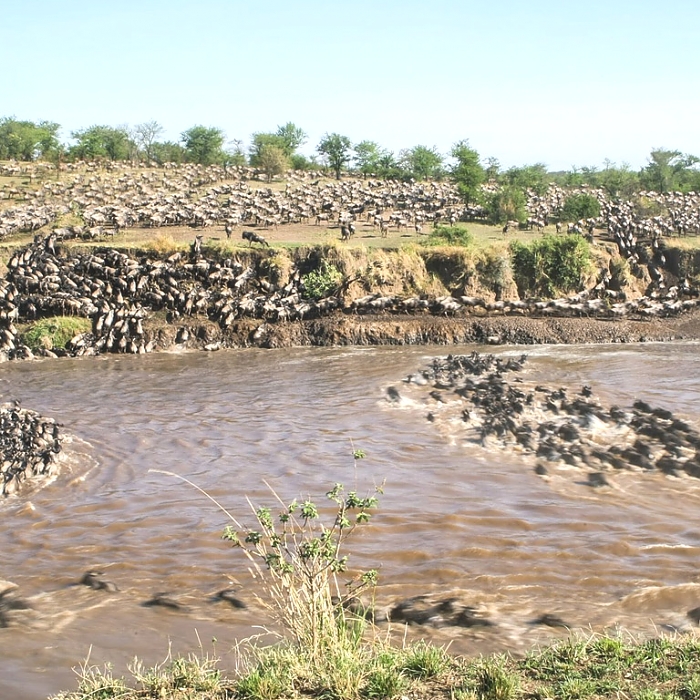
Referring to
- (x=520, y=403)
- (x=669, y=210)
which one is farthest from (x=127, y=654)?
(x=669, y=210)

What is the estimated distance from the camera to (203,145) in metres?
61.0

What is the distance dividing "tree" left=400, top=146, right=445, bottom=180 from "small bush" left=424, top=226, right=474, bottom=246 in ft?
89.0

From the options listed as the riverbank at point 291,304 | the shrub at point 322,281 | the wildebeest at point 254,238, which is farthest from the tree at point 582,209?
the wildebeest at point 254,238

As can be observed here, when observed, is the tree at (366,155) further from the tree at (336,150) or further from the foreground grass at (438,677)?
the foreground grass at (438,677)

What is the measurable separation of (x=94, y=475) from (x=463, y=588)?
267 inches

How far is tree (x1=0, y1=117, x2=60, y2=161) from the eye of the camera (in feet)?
186

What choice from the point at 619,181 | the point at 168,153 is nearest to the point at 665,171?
the point at 619,181

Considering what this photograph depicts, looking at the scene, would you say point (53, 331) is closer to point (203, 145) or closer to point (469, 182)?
point (469, 182)

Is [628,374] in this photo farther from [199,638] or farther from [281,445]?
[199,638]

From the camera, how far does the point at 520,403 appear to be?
16234 millimetres

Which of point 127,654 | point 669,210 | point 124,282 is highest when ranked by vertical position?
point 669,210

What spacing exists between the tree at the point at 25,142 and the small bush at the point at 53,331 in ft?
119

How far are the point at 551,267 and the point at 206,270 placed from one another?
11.8 meters

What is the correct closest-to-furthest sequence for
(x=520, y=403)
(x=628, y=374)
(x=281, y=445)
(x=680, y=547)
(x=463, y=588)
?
(x=463, y=588), (x=680, y=547), (x=281, y=445), (x=520, y=403), (x=628, y=374)
